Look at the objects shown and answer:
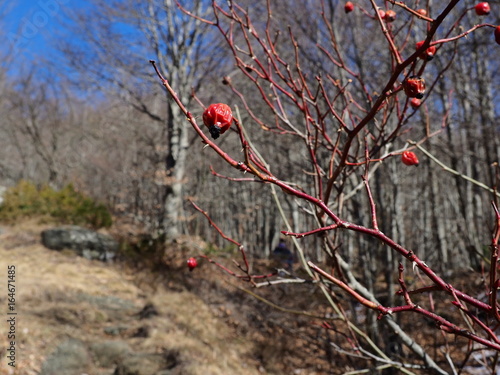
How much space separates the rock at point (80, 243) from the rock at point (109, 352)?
4.53 m

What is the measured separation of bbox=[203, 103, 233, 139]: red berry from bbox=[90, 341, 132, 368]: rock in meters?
4.65

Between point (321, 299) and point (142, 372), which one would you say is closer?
point (142, 372)

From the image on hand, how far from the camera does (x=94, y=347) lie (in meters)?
4.71

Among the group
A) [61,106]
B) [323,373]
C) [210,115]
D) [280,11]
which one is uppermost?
[61,106]

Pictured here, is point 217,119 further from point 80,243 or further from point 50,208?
point 50,208

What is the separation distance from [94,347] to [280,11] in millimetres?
5128

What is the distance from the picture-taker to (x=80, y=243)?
29.9 feet

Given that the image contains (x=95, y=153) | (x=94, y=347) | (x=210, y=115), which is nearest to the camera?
(x=210, y=115)

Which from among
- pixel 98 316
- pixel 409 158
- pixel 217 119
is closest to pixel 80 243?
pixel 98 316

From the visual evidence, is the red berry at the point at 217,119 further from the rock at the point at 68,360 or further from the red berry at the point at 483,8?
the rock at the point at 68,360

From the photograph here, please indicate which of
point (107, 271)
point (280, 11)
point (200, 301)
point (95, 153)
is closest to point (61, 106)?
point (95, 153)

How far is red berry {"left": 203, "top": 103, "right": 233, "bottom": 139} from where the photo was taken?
2.42ft

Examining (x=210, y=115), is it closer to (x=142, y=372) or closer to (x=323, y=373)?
(x=142, y=372)

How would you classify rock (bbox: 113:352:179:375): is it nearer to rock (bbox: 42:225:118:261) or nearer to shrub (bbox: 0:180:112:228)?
rock (bbox: 42:225:118:261)
